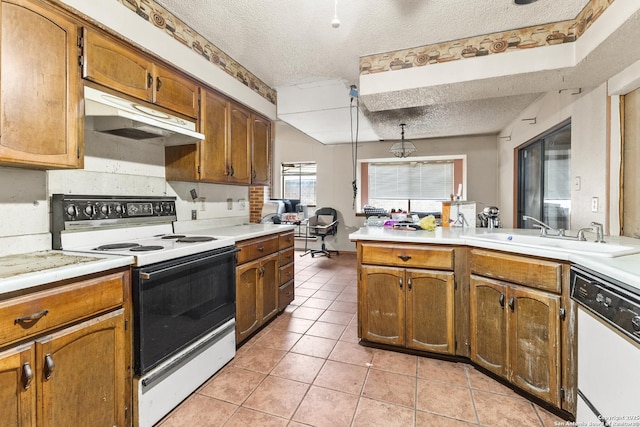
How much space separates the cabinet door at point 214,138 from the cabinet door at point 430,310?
1.71m

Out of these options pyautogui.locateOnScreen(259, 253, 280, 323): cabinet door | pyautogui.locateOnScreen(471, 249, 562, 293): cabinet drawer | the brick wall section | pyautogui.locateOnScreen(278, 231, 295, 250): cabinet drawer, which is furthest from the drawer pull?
the brick wall section

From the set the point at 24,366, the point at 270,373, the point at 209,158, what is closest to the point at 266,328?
the point at 270,373

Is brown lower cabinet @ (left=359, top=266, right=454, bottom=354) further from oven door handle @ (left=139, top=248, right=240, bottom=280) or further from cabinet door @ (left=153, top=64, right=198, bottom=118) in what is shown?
cabinet door @ (left=153, top=64, right=198, bottom=118)

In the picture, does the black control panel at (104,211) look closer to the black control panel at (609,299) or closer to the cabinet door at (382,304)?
the cabinet door at (382,304)

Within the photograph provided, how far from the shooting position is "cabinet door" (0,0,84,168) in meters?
1.27

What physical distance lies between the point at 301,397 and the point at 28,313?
1356 millimetres

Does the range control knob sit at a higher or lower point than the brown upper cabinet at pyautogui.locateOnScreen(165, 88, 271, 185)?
lower

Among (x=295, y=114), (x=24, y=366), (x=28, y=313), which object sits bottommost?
(x=24, y=366)

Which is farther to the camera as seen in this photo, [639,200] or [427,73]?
[427,73]

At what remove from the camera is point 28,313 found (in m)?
1.05

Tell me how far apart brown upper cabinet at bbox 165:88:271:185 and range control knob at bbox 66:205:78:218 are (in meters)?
0.77

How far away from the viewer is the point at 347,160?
630 cm

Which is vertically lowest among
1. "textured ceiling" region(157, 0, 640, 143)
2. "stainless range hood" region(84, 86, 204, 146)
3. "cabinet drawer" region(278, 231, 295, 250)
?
"cabinet drawer" region(278, 231, 295, 250)

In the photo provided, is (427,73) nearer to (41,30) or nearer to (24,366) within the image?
(41,30)
